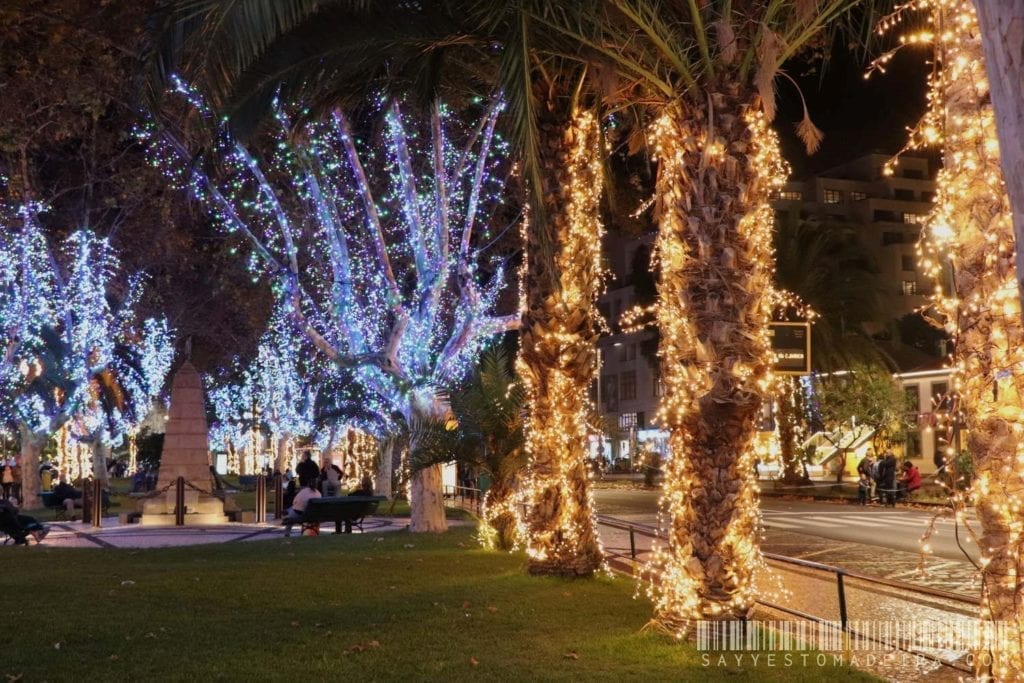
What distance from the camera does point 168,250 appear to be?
90.8 ft

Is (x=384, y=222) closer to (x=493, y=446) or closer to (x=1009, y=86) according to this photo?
(x=493, y=446)

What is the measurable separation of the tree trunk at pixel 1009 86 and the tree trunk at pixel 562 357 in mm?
9273

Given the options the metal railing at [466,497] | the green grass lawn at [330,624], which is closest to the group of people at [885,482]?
the metal railing at [466,497]

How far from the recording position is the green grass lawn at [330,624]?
773 centimetres

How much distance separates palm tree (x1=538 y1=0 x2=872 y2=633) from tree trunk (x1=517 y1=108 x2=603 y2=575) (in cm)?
310

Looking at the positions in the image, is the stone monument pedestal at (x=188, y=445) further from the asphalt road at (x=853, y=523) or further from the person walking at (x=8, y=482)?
the person walking at (x=8, y=482)

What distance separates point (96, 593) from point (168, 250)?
17.3 m

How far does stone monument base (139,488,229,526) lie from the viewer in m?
25.1

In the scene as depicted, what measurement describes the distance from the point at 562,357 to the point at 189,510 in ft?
51.7

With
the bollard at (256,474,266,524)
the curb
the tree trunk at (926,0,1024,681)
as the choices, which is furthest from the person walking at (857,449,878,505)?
the tree trunk at (926,0,1024,681)

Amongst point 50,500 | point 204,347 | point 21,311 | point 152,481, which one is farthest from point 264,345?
point 21,311

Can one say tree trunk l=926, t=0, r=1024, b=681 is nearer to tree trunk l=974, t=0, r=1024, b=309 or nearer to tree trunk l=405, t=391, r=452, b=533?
tree trunk l=974, t=0, r=1024, b=309

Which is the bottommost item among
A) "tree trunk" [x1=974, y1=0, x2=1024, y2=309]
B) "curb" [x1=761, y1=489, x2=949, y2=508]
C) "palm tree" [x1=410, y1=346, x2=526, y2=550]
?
"curb" [x1=761, y1=489, x2=949, y2=508]

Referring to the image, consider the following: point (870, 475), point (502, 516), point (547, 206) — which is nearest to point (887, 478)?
point (870, 475)
